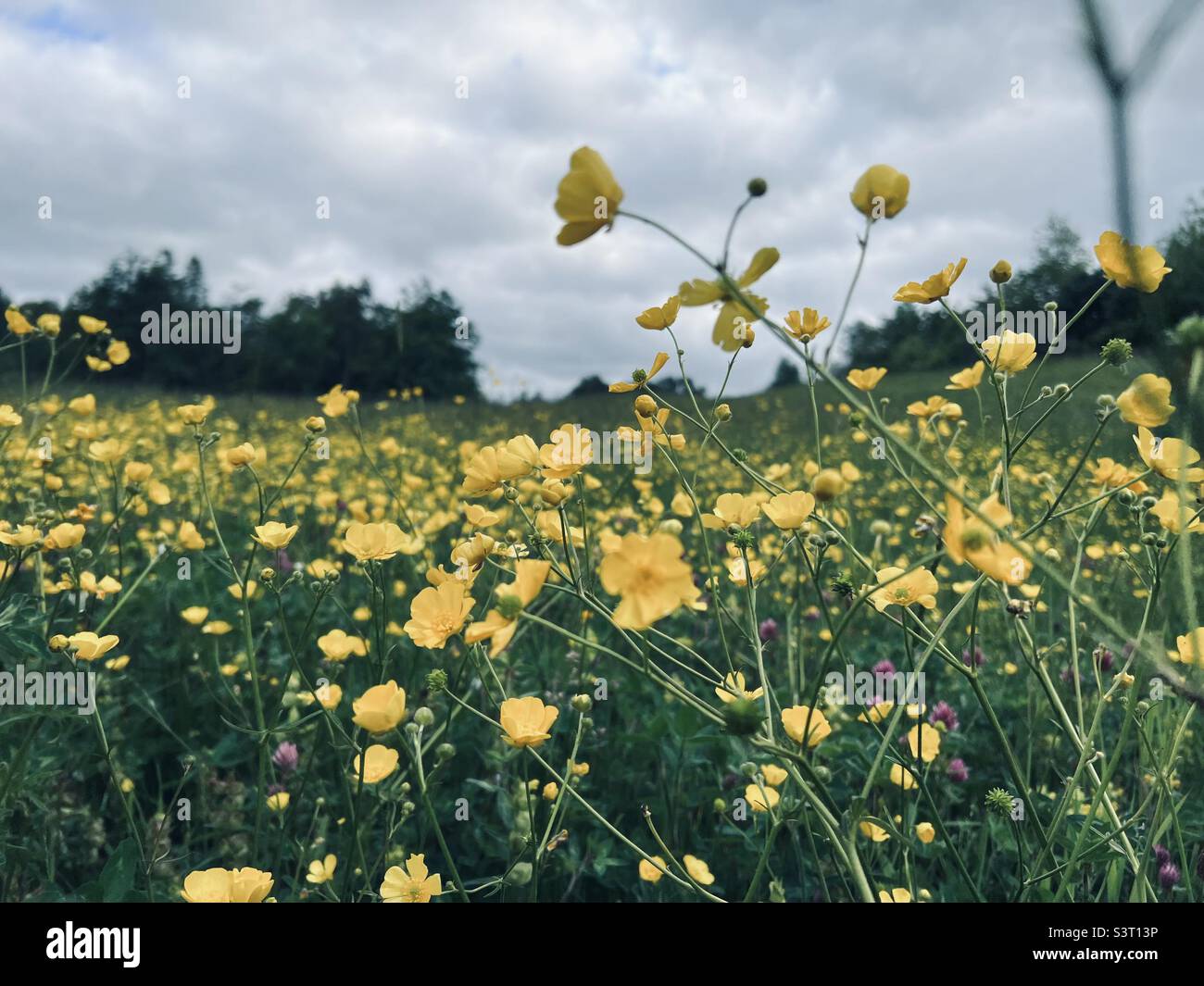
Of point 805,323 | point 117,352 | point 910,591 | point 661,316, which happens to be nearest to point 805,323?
point 805,323

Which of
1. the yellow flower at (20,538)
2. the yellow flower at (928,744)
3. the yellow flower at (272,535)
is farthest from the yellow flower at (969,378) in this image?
the yellow flower at (20,538)

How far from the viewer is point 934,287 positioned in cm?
90

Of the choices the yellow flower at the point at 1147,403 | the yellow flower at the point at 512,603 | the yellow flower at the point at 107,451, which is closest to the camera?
the yellow flower at the point at 512,603

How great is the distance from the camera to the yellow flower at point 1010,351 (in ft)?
Answer: 2.90

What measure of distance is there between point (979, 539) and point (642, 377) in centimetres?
59

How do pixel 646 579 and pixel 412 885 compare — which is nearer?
pixel 646 579

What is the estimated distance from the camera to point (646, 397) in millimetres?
1010

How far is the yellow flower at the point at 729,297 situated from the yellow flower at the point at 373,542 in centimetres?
57

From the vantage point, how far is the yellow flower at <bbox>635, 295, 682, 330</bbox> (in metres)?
0.97

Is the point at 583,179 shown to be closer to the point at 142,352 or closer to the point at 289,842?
the point at 289,842

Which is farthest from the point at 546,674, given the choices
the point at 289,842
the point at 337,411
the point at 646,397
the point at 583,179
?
the point at 583,179
